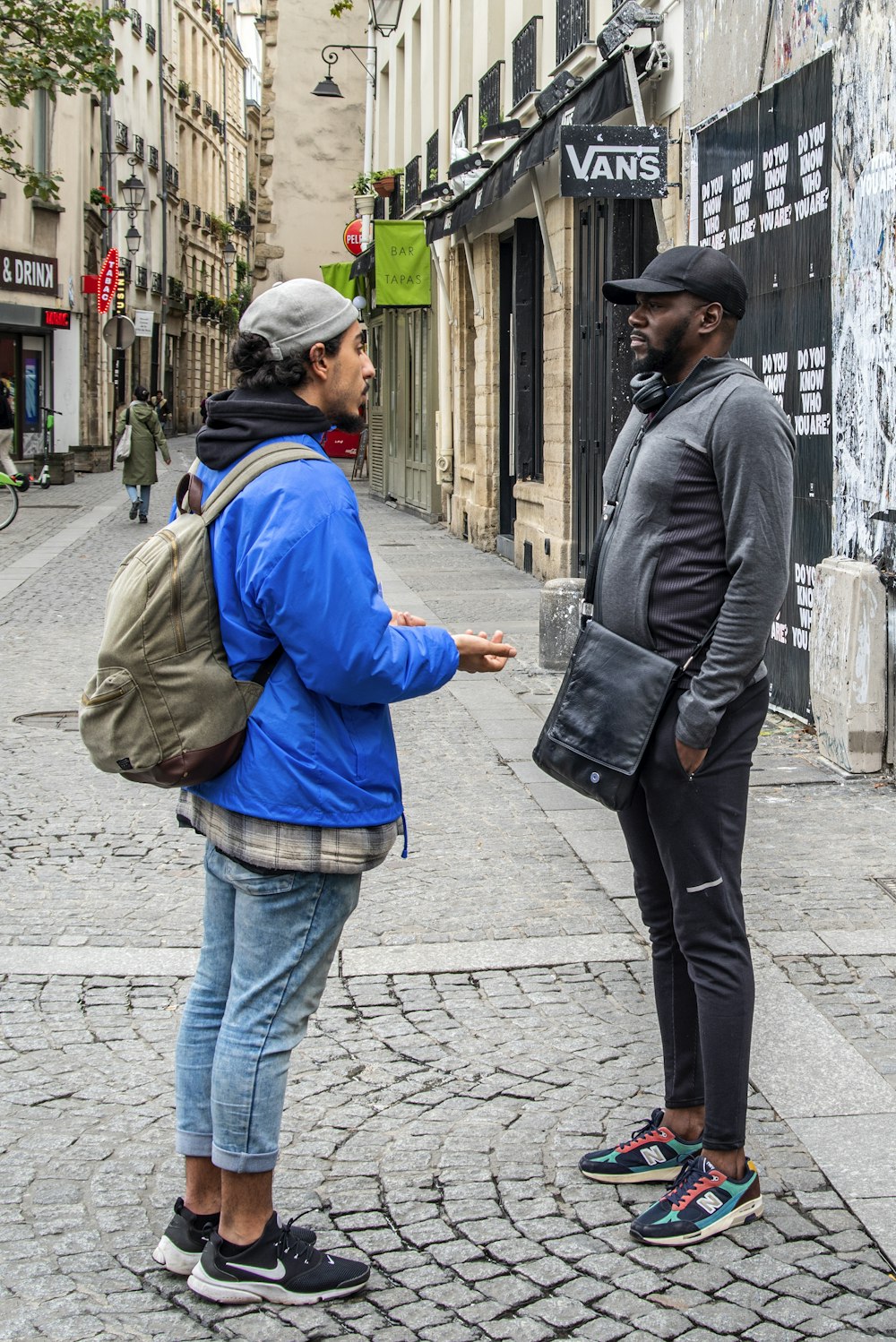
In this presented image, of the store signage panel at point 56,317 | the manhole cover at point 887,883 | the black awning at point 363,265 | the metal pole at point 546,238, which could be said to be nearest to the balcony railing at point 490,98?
the metal pole at point 546,238

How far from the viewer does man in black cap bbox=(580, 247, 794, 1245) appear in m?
3.18

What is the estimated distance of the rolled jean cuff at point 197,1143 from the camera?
124 inches

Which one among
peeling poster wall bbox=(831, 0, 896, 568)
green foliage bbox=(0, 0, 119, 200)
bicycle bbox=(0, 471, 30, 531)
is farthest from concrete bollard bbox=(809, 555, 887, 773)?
bicycle bbox=(0, 471, 30, 531)

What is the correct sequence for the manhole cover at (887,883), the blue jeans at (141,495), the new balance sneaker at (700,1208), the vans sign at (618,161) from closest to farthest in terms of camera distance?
the new balance sneaker at (700,1208) < the manhole cover at (887,883) < the vans sign at (618,161) < the blue jeans at (141,495)

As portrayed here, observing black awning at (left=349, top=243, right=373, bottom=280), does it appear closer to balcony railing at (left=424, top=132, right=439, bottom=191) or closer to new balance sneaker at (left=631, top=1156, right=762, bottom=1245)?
balcony railing at (left=424, top=132, right=439, bottom=191)

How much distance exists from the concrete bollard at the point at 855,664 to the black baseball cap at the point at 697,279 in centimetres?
406

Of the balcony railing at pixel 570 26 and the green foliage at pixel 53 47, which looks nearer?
the balcony railing at pixel 570 26

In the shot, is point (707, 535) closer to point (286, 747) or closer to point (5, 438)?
point (286, 747)

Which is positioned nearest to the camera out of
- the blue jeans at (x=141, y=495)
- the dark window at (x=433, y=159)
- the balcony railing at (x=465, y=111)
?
the balcony railing at (x=465, y=111)

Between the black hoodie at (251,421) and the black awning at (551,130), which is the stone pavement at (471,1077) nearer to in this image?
the black hoodie at (251,421)

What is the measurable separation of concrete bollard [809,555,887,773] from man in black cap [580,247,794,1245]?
3981 mm

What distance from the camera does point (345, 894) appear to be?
3.03m

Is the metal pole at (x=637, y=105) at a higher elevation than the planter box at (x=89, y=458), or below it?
higher

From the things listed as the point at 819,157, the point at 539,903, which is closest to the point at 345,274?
the point at 819,157
